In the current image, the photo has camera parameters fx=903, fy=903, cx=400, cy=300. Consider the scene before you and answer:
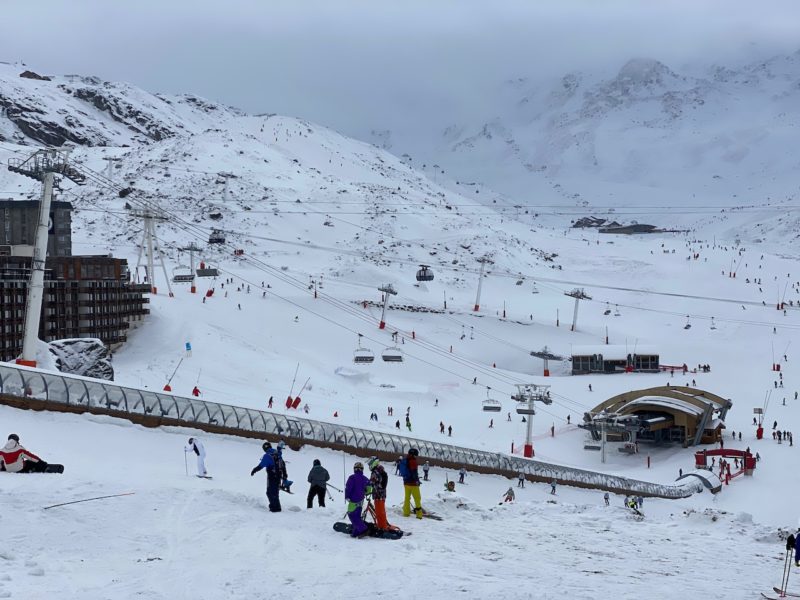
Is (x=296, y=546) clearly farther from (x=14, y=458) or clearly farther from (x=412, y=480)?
(x=14, y=458)

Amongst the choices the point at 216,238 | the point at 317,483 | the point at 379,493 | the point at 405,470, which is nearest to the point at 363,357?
the point at 216,238

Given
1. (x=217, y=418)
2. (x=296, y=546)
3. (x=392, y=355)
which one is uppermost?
(x=392, y=355)

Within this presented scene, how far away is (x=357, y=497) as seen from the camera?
13.0 meters

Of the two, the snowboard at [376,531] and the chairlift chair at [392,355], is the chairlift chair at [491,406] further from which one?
the snowboard at [376,531]

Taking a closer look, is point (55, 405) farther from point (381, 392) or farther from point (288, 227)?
point (288, 227)

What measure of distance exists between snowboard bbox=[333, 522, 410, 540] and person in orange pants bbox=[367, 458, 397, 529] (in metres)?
0.08

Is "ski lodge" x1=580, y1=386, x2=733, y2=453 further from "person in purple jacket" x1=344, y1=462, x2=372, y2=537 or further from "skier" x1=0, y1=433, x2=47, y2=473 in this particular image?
"skier" x1=0, y1=433, x2=47, y2=473

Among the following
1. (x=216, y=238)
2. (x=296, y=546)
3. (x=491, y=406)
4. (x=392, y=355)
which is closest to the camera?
(x=296, y=546)

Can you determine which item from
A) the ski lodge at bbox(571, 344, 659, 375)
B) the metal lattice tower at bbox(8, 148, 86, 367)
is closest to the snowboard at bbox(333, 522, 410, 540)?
the metal lattice tower at bbox(8, 148, 86, 367)

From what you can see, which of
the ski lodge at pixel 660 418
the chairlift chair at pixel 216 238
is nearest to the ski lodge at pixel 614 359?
the ski lodge at pixel 660 418

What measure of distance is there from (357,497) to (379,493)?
62cm

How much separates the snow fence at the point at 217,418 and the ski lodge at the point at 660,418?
1564 centimetres

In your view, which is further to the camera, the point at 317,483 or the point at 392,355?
the point at 392,355

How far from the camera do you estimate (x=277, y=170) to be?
14112 cm
